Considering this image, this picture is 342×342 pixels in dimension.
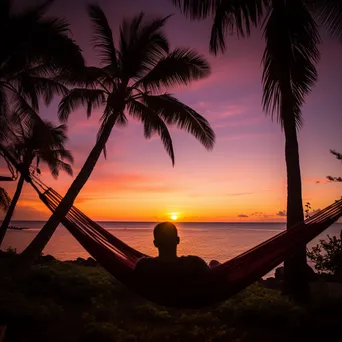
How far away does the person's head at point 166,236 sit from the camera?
2166 mm

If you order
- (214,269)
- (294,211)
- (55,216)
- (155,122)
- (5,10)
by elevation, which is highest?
(5,10)

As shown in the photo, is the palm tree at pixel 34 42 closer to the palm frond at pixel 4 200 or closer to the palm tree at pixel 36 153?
the palm tree at pixel 36 153

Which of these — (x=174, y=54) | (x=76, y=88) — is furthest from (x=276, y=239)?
(x=76, y=88)

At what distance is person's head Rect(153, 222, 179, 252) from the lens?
2166 millimetres

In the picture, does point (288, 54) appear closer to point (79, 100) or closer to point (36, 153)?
point (79, 100)

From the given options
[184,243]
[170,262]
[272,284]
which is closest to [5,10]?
[170,262]

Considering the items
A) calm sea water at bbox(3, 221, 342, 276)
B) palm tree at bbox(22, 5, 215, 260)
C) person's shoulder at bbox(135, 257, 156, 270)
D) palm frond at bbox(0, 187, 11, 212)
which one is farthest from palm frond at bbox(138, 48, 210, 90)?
calm sea water at bbox(3, 221, 342, 276)

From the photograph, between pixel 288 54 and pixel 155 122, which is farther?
pixel 155 122

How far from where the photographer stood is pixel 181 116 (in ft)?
21.8

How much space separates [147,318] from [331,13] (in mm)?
4524

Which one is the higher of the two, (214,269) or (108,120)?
(108,120)

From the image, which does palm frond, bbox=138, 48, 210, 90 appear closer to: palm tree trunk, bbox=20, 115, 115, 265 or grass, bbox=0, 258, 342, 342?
palm tree trunk, bbox=20, 115, 115, 265

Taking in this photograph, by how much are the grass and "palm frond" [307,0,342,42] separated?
3.30m

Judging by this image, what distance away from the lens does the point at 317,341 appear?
3266mm
